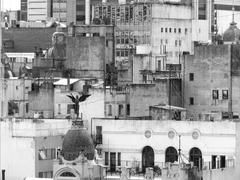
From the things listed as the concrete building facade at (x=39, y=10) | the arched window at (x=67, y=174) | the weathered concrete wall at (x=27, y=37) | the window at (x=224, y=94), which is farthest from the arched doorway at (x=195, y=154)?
the concrete building facade at (x=39, y=10)

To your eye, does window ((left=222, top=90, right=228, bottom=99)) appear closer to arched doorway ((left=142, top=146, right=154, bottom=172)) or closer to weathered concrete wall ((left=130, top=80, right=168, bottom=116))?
weathered concrete wall ((left=130, top=80, right=168, bottom=116))

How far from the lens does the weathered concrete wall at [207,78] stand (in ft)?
369

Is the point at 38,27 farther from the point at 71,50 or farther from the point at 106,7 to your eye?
the point at 71,50

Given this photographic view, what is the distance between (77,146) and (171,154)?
1797cm

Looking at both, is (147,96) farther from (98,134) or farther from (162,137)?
(162,137)

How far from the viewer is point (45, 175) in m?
98.2

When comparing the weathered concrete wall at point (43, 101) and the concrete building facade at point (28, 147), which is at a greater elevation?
the weathered concrete wall at point (43, 101)

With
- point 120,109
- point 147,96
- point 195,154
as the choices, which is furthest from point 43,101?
point 195,154

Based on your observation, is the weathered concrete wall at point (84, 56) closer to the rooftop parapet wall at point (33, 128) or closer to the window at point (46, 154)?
the rooftop parapet wall at point (33, 128)

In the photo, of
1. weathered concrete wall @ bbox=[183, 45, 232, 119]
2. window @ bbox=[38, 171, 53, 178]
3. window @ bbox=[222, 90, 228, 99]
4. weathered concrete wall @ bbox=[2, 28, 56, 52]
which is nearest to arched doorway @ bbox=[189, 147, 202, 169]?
window @ bbox=[38, 171, 53, 178]

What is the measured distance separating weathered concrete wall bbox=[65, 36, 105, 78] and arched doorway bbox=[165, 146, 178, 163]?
88.4 ft

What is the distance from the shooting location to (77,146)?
82.3 metres

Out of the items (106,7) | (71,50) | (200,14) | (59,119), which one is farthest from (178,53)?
(59,119)

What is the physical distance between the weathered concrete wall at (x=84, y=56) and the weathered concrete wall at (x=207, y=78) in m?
14.2
